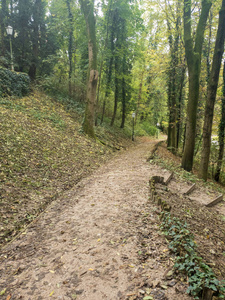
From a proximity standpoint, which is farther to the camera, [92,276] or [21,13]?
[21,13]

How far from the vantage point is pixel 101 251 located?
312cm

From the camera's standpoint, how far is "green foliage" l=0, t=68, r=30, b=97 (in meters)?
10.6

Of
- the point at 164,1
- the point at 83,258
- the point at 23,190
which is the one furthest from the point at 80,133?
the point at 164,1

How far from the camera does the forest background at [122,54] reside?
9.62m

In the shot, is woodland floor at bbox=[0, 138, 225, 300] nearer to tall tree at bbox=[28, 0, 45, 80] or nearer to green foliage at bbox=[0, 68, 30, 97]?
green foliage at bbox=[0, 68, 30, 97]

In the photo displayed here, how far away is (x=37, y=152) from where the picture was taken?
286 inches

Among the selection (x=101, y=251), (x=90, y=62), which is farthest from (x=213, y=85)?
(x=101, y=251)

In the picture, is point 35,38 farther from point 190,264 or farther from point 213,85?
point 190,264

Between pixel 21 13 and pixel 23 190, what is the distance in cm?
1628

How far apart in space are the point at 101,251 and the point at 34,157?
4778 millimetres

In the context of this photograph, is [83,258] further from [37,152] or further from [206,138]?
[206,138]

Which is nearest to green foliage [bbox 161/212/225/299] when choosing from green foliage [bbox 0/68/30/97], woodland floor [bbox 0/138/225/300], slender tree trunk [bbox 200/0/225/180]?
woodland floor [bbox 0/138/225/300]

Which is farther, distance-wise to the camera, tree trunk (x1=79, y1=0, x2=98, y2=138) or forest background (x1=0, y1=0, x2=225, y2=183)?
tree trunk (x1=79, y1=0, x2=98, y2=138)

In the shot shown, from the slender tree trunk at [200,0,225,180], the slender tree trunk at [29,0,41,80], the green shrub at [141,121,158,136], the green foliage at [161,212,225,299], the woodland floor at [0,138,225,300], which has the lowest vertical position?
the woodland floor at [0,138,225,300]
